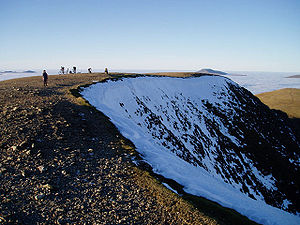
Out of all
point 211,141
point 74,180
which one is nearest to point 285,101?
point 211,141

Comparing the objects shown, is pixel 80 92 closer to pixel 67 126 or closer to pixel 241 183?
pixel 67 126

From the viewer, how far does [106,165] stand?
11477 millimetres

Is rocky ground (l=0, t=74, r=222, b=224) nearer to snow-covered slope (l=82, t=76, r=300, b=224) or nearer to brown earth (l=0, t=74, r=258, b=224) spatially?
brown earth (l=0, t=74, r=258, b=224)

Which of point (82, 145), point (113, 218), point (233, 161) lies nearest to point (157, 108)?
point (233, 161)

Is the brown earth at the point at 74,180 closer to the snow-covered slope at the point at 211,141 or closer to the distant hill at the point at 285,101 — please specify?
the snow-covered slope at the point at 211,141

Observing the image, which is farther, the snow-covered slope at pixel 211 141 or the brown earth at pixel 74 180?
the snow-covered slope at pixel 211 141

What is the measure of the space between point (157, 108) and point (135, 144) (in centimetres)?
1950

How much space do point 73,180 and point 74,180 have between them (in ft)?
0.17

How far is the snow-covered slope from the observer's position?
15438 millimetres

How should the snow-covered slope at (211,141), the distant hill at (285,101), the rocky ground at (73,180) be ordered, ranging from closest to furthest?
the rocky ground at (73,180) → the snow-covered slope at (211,141) → the distant hill at (285,101)

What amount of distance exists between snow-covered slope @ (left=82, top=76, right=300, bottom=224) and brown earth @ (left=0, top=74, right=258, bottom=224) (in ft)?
9.29

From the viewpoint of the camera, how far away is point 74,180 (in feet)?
32.3

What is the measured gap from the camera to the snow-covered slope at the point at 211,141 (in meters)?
15.4

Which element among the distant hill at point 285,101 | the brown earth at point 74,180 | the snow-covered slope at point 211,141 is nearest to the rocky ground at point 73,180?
the brown earth at point 74,180
